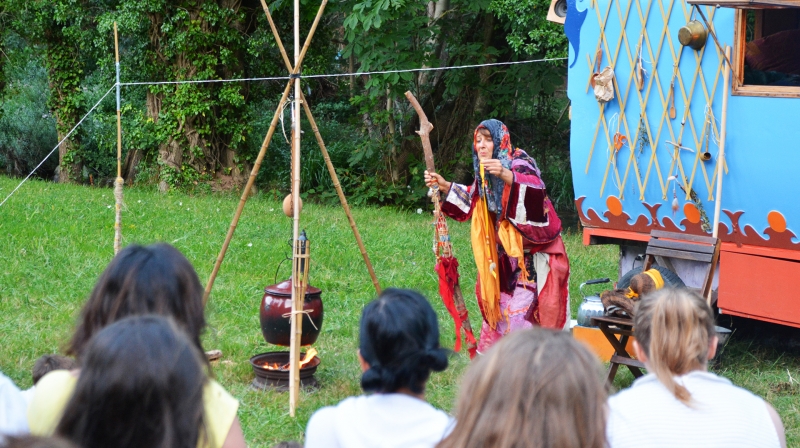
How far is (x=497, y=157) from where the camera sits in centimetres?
478

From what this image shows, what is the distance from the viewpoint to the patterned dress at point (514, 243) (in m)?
4.72

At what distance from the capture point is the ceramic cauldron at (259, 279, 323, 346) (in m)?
4.48

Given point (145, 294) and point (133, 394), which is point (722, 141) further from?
point (133, 394)

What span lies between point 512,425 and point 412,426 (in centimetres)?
48

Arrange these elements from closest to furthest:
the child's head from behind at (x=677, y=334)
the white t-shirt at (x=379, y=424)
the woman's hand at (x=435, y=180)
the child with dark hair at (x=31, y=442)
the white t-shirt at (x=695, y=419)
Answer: the child with dark hair at (x=31, y=442)
the white t-shirt at (x=379, y=424)
the white t-shirt at (x=695, y=419)
the child's head from behind at (x=677, y=334)
the woman's hand at (x=435, y=180)

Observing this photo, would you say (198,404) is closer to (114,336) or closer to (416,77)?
(114,336)

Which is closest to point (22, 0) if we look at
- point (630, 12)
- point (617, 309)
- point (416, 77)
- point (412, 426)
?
point (416, 77)

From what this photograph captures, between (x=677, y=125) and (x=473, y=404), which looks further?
(x=677, y=125)

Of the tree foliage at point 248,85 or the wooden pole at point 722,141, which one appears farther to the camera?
the tree foliage at point 248,85

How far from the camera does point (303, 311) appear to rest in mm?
4352

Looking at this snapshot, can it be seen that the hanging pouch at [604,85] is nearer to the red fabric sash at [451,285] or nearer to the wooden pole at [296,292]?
the red fabric sash at [451,285]

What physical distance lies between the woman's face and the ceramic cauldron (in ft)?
3.95

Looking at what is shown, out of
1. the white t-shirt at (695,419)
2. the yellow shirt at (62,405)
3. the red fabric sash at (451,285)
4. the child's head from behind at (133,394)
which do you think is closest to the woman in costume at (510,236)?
the red fabric sash at (451,285)

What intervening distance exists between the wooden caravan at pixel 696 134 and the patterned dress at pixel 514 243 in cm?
109
